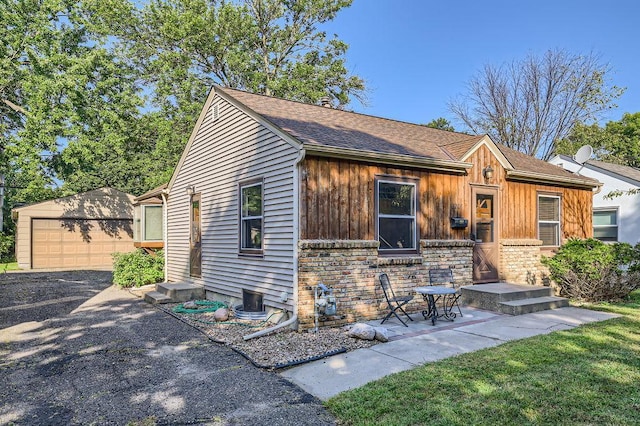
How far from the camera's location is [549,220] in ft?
37.0

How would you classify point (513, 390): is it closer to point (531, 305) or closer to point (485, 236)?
point (531, 305)

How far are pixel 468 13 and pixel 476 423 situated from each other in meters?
20.1

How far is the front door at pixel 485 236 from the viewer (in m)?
9.68

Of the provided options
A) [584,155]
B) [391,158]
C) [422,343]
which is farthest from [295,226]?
[584,155]

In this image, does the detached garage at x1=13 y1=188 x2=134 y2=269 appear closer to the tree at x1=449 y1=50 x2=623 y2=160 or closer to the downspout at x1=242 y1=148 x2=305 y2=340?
the downspout at x1=242 y1=148 x2=305 y2=340

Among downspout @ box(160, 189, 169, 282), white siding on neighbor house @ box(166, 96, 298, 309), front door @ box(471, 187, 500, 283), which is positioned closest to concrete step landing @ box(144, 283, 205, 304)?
white siding on neighbor house @ box(166, 96, 298, 309)

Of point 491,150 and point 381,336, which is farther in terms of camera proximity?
point 491,150

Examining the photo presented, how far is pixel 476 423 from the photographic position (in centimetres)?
355

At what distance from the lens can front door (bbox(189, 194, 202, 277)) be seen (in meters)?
11.0

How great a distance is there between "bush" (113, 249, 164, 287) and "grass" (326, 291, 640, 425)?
10.4 metres

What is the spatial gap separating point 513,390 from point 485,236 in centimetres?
620

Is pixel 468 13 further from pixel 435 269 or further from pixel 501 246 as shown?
pixel 435 269

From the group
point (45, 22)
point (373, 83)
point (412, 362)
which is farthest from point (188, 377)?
point (373, 83)

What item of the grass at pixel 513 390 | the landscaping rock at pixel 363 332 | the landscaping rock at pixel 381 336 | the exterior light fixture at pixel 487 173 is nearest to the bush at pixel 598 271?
the exterior light fixture at pixel 487 173
